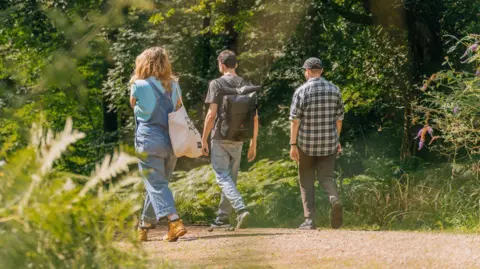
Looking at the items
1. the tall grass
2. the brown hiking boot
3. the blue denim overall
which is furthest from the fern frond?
the tall grass

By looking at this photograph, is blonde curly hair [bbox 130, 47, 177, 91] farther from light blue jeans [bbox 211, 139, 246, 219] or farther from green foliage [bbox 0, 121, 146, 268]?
green foliage [bbox 0, 121, 146, 268]

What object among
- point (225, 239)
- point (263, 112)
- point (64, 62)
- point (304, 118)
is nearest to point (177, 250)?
point (225, 239)

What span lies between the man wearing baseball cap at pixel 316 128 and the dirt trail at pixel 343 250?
114cm

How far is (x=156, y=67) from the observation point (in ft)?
25.2

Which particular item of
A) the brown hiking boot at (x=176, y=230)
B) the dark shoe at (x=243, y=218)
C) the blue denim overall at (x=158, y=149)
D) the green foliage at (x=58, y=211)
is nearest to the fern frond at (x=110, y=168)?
the green foliage at (x=58, y=211)

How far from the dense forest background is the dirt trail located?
5.23 feet

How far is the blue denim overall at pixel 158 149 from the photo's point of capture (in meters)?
7.69

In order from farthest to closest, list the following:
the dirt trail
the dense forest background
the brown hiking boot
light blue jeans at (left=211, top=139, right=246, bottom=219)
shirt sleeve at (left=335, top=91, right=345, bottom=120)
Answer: the dense forest background < shirt sleeve at (left=335, top=91, right=345, bottom=120) < light blue jeans at (left=211, top=139, right=246, bottom=219) < the brown hiking boot < the dirt trail

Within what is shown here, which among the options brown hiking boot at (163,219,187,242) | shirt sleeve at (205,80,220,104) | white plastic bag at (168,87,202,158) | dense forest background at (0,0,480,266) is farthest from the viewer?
dense forest background at (0,0,480,266)

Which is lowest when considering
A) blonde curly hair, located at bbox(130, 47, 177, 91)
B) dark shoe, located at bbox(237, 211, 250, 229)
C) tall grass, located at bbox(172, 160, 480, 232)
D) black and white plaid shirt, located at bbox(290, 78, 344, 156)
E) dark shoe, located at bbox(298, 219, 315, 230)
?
tall grass, located at bbox(172, 160, 480, 232)

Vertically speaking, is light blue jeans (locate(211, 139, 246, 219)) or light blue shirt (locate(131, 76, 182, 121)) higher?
light blue shirt (locate(131, 76, 182, 121))

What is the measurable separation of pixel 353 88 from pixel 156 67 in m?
9.38

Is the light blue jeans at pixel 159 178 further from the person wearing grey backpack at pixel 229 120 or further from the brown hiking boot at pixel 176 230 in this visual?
the person wearing grey backpack at pixel 229 120

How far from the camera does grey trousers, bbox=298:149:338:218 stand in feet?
30.6
